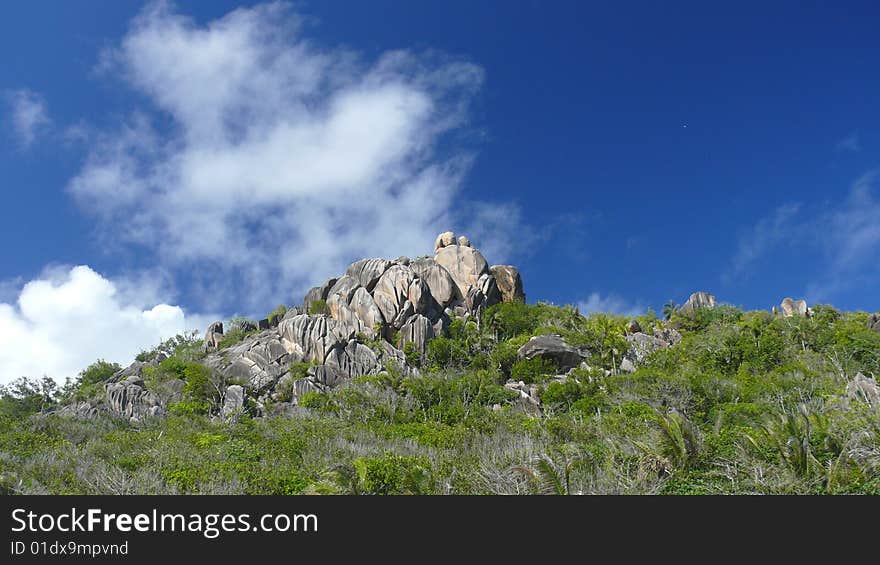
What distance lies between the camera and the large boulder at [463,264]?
219 feet

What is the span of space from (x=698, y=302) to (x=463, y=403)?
Answer: 125ft

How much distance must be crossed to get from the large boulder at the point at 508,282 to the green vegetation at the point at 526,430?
1054cm

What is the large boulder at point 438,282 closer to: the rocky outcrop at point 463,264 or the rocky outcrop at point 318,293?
the rocky outcrop at point 463,264

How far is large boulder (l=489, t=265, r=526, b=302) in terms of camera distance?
230 feet

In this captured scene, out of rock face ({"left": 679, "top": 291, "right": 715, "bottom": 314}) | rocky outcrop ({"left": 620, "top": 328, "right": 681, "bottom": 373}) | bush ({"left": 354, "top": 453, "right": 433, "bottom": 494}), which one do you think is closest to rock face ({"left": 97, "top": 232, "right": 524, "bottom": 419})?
rocky outcrop ({"left": 620, "top": 328, "right": 681, "bottom": 373})

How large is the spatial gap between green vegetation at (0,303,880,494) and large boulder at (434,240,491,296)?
323 inches

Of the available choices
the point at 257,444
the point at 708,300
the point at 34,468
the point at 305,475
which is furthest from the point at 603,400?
the point at 708,300

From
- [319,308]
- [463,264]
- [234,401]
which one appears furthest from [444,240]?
[234,401]

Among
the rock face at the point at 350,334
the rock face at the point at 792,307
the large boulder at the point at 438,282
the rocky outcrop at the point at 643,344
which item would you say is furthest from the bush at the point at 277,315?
the rock face at the point at 792,307

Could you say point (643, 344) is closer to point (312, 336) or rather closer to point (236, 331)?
point (312, 336)
